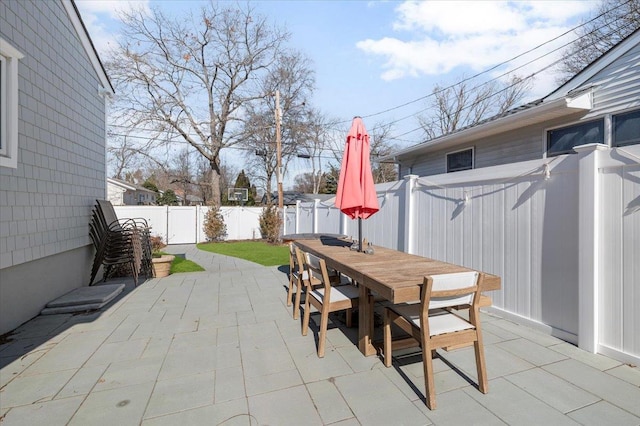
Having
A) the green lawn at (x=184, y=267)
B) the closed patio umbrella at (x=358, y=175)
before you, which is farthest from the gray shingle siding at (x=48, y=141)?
the closed patio umbrella at (x=358, y=175)

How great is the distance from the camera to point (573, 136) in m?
5.89

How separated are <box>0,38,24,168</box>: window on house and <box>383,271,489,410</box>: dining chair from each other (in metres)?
4.51

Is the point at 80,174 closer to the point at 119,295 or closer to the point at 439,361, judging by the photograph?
the point at 119,295

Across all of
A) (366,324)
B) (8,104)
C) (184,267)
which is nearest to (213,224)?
(184,267)

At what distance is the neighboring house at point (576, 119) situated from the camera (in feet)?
16.7

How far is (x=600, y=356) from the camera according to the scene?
274cm

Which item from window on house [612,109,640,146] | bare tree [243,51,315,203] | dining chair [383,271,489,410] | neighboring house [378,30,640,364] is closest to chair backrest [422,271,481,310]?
dining chair [383,271,489,410]

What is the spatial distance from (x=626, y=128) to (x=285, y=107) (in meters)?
17.3

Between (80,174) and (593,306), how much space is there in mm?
7676

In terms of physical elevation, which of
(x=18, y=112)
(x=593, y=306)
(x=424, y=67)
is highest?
(x=424, y=67)

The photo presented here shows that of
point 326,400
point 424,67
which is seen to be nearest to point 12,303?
point 326,400

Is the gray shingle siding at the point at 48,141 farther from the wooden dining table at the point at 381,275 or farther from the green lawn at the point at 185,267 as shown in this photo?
the wooden dining table at the point at 381,275

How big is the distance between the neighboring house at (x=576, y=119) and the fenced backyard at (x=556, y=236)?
3.11 meters

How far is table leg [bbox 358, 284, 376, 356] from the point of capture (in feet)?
9.56
